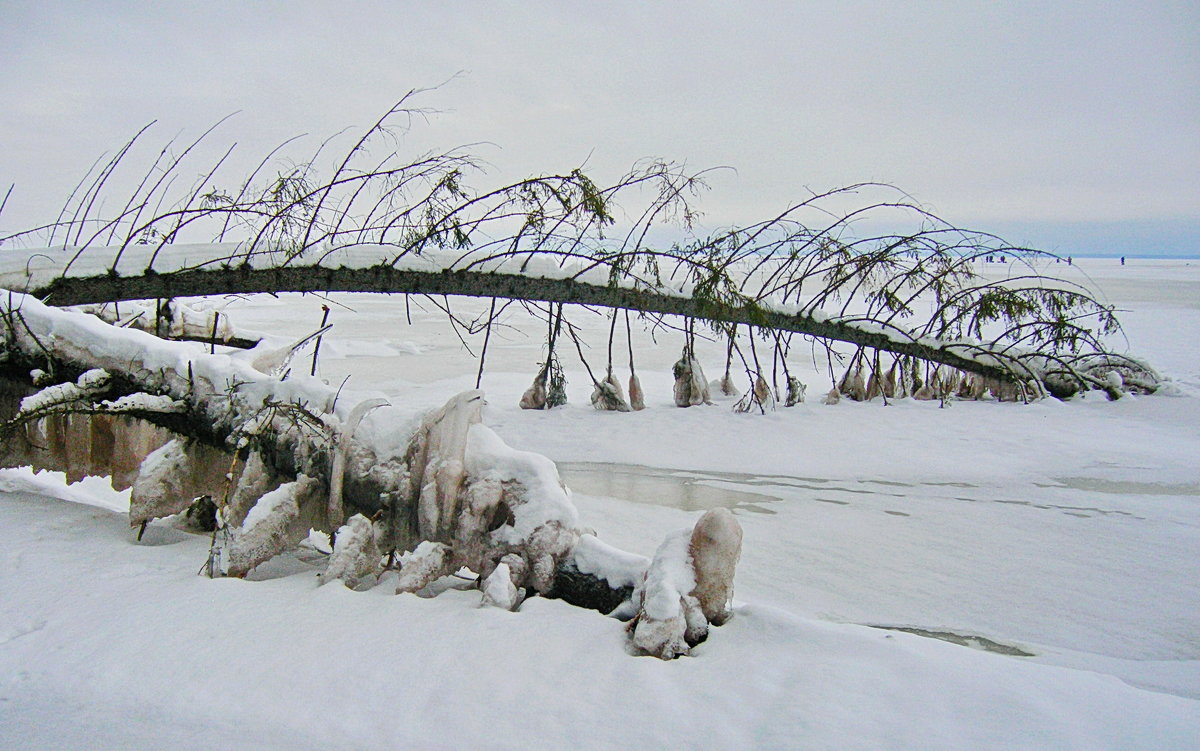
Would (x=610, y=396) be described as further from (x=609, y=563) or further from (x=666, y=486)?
(x=609, y=563)

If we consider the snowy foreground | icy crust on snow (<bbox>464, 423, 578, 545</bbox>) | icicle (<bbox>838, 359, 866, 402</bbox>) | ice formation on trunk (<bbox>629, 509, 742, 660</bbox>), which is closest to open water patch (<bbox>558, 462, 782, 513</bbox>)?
the snowy foreground

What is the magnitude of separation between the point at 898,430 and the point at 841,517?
7.58ft

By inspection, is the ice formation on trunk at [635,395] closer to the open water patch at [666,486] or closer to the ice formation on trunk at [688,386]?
the ice formation on trunk at [688,386]

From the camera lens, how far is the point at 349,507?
235cm

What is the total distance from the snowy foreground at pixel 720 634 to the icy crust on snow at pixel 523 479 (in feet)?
0.78

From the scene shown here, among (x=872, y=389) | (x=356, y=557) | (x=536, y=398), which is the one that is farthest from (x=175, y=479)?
(x=872, y=389)

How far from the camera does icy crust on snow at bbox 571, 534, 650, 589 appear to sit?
6.48ft

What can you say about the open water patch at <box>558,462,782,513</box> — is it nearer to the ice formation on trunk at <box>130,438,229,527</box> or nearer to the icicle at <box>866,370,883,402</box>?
the ice formation on trunk at <box>130,438,229,527</box>

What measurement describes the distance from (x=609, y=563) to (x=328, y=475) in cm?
94

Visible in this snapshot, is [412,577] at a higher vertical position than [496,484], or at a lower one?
lower

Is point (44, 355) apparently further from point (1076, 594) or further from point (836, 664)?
point (1076, 594)

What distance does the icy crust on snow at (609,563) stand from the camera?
1.97 m

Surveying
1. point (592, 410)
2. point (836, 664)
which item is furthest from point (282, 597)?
Answer: point (592, 410)

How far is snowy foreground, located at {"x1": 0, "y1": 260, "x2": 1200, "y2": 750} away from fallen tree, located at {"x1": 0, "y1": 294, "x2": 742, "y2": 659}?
0.10 metres
